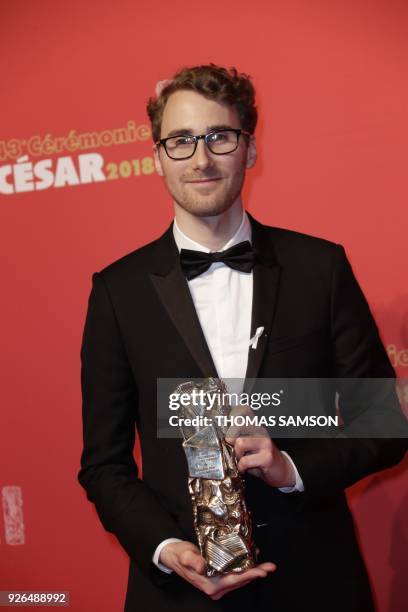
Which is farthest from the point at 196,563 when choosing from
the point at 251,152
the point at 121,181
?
the point at 121,181

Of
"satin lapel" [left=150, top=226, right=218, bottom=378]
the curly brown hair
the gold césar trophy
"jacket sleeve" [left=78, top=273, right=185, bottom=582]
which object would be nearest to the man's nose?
the curly brown hair

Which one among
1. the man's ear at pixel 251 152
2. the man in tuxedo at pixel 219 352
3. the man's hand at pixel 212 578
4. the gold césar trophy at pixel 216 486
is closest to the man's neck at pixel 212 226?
the man in tuxedo at pixel 219 352

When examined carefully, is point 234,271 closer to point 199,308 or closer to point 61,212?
point 199,308

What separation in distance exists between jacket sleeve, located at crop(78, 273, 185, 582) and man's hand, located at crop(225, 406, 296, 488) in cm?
31

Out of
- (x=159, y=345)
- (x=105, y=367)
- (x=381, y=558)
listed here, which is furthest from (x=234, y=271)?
(x=381, y=558)

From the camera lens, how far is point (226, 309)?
186 cm

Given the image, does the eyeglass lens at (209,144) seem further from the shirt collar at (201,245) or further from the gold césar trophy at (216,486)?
the gold césar trophy at (216,486)

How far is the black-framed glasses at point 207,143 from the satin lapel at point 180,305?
249 mm

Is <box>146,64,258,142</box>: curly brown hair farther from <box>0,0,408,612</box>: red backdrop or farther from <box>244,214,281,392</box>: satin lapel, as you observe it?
<box>0,0,408,612</box>: red backdrop

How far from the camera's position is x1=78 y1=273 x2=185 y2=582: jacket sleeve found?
5.91ft

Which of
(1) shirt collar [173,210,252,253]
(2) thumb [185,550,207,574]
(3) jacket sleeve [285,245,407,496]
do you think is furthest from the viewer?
(1) shirt collar [173,210,252,253]

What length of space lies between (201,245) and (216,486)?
680 mm

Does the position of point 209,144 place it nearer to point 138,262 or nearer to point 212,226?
point 212,226

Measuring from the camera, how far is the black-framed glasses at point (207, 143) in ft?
6.00
